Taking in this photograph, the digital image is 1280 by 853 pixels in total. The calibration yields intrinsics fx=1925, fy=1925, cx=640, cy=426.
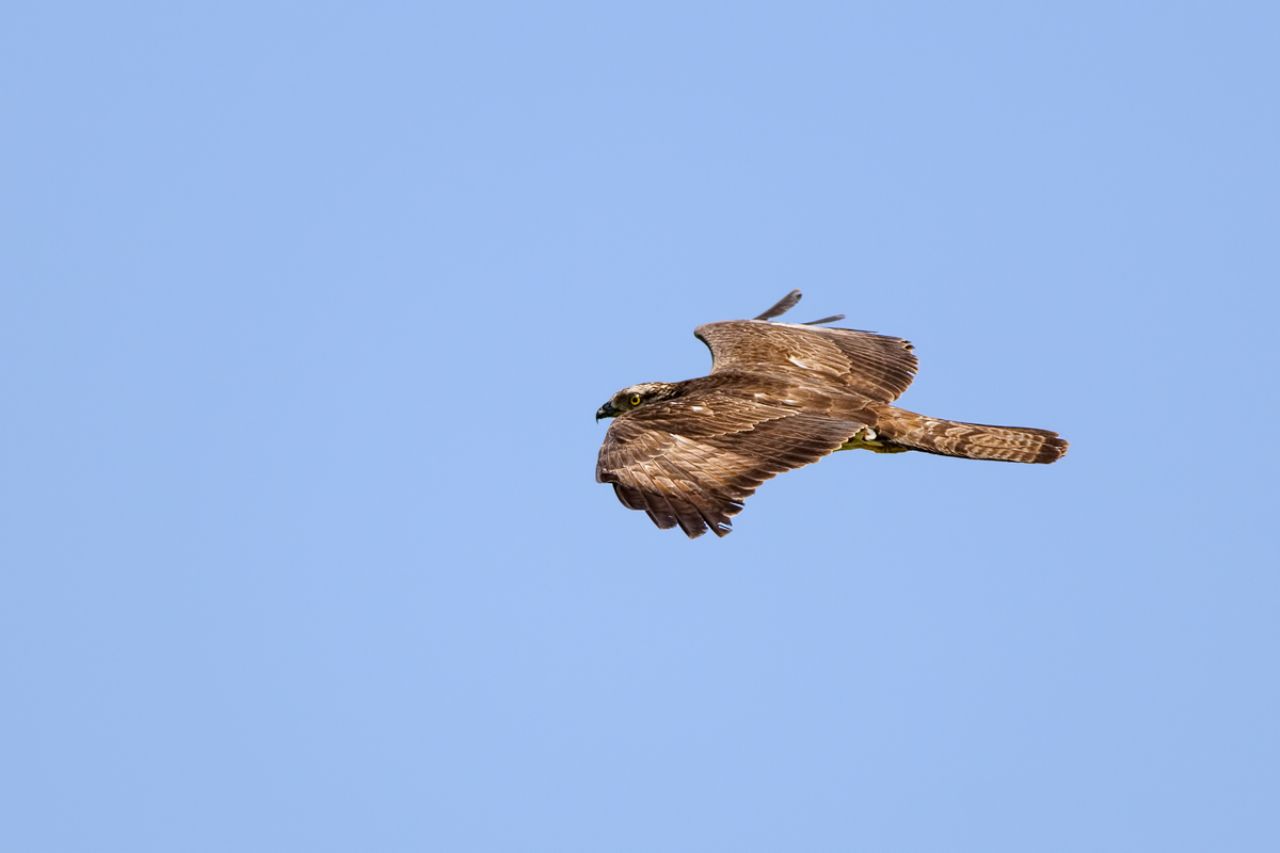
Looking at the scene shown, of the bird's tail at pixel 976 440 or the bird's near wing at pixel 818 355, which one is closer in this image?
the bird's tail at pixel 976 440

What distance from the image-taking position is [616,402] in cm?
1834

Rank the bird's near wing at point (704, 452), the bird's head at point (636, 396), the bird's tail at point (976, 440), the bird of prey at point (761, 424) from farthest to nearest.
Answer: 1. the bird's head at point (636, 396)
2. the bird's tail at point (976, 440)
3. the bird of prey at point (761, 424)
4. the bird's near wing at point (704, 452)

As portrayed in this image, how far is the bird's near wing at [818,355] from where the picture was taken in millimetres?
18406

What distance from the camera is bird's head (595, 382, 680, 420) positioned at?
706 inches

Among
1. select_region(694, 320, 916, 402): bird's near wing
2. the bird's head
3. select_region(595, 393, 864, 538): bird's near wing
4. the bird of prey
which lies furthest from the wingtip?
select_region(595, 393, 864, 538): bird's near wing

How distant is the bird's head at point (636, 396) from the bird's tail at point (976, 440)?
6.69ft

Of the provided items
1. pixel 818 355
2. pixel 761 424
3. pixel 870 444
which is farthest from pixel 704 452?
pixel 818 355

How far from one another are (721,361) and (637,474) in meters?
4.64

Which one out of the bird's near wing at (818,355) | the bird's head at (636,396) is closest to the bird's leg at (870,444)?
the bird's near wing at (818,355)

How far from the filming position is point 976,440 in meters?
17.1

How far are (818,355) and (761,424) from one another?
126 inches

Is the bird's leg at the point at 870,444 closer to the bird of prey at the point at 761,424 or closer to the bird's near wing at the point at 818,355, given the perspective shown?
the bird of prey at the point at 761,424

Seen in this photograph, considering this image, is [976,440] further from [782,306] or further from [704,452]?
[782,306]

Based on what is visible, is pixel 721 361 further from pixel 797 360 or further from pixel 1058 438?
pixel 1058 438
